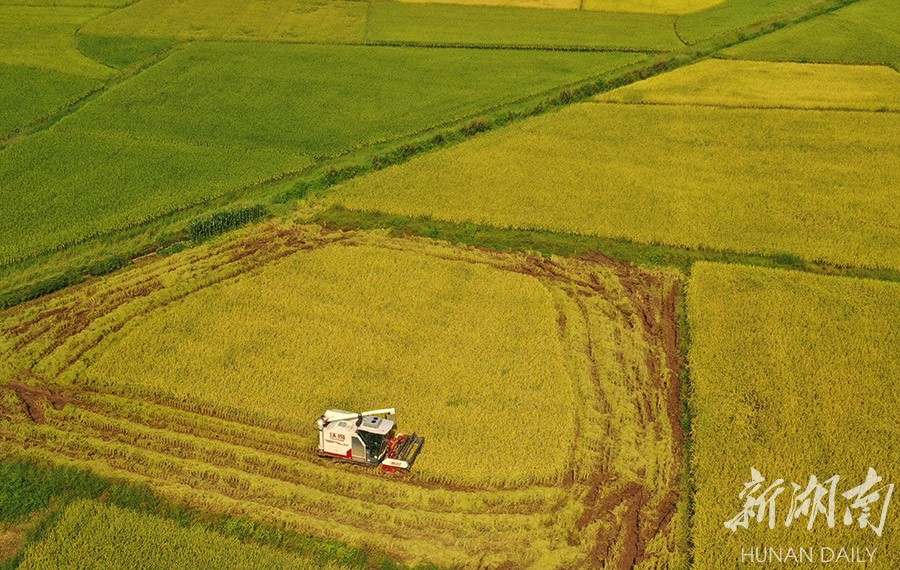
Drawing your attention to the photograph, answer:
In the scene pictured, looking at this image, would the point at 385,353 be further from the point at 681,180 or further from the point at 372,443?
the point at 681,180

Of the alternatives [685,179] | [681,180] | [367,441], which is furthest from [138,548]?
[685,179]

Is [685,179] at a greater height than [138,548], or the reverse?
[685,179]

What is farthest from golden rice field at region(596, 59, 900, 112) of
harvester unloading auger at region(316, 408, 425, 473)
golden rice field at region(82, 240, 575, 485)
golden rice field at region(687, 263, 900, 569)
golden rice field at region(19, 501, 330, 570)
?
golden rice field at region(19, 501, 330, 570)

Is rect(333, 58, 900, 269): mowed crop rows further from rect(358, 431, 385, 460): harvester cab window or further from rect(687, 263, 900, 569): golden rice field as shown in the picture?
rect(358, 431, 385, 460): harvester cab window

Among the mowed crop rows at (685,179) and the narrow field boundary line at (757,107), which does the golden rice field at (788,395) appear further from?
the narrow field boundary line at (757,107)

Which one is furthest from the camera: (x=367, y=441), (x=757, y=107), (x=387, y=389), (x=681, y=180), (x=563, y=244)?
(x=757, y=107)

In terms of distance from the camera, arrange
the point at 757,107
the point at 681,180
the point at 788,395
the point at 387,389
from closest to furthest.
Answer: the point at 788,395
the point at 387,389
the point at 681,180
the point at 757,107
